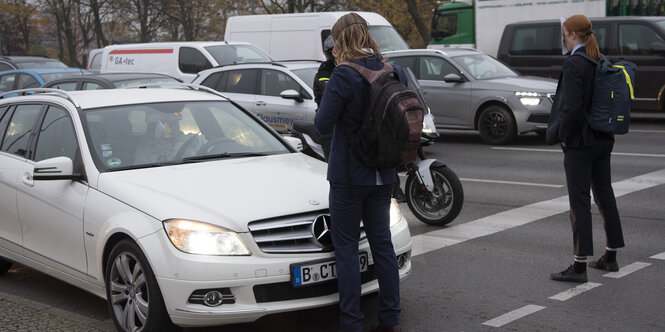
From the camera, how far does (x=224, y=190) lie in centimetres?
516

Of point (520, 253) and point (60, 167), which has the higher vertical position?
point (60, 167)

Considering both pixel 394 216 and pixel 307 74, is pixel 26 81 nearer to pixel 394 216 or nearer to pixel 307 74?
pixel 307 74

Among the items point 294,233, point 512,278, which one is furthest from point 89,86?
point 294,233

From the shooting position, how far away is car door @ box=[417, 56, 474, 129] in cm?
1609

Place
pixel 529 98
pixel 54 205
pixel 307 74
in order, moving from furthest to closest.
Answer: pixel 529 98
pixel 307 74
pixel 54 205

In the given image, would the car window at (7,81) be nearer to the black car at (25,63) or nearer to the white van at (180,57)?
the white van at (180,57)

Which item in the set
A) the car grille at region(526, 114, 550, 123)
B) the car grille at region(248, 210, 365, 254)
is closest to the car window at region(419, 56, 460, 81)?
the car grille at region(526, 114, 550, 123)

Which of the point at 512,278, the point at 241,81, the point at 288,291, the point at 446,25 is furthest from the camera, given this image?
the point at 446,25

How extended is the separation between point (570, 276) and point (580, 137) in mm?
Result: 971

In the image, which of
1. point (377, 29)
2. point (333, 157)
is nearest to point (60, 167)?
point (333, 157)

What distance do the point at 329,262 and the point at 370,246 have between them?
0.85 ft

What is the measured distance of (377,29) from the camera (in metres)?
21.7

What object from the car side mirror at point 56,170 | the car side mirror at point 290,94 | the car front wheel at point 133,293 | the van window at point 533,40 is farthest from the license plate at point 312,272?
the van window at point 533,40

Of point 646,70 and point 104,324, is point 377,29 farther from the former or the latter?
point 104,324
